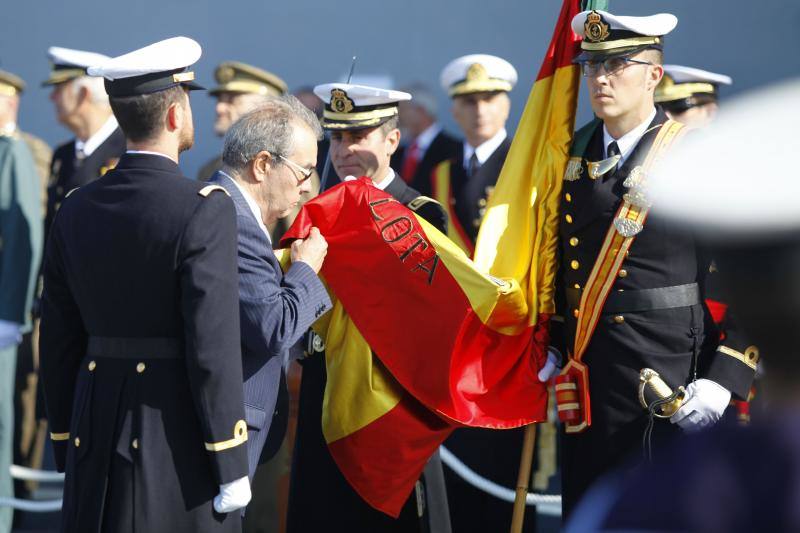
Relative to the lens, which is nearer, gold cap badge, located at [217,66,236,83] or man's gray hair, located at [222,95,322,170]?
man's gray hair, located at [222,95,322,170]

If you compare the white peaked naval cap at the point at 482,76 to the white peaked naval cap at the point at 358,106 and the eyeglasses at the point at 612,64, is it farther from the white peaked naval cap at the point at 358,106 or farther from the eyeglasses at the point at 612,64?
the eyeglasses at the point at 612,64

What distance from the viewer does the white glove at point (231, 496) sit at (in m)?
2.88

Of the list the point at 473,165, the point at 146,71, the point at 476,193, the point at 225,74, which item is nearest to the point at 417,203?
the point at 146,71

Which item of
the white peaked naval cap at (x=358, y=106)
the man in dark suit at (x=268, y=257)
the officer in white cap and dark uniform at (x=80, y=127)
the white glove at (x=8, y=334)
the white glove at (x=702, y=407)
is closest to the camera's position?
the man in dark suit at (x=268, y=257)

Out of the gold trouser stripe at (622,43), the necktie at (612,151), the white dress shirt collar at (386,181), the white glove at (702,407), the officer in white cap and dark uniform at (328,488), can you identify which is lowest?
the officer in white cap and dark uniform at (328,488)

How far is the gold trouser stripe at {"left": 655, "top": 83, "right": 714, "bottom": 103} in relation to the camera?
5566mm

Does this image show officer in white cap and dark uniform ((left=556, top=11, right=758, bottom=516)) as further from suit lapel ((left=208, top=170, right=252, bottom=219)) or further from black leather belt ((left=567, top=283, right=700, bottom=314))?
suit lapel ((left=208, top=170, right=252, bottom=219))

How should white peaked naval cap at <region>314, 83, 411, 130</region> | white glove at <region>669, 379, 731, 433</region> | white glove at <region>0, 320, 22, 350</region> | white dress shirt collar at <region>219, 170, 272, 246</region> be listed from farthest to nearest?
white glove at <region>0, 320, 22, 350</region> → white peaked naval cap at <region>314, 83, 411, 130</region> → white glove at <region>669, 379, 731, 433</region> → white dress shirt collar at <region>219, 170, 272, 246</region>

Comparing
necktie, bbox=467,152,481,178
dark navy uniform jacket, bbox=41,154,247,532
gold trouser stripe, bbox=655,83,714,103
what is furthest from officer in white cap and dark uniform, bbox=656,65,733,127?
dark navy uniform jacket, bbox=41,154,247,532

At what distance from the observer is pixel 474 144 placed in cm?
612

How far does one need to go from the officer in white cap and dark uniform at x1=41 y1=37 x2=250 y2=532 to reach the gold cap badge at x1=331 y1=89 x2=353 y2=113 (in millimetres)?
1453

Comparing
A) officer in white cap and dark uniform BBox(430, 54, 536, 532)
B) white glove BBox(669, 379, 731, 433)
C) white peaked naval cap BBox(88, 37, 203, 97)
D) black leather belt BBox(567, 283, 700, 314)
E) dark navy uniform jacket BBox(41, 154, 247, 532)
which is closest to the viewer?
dark navy uniform jacket BBox(41, 154, 247, 532)

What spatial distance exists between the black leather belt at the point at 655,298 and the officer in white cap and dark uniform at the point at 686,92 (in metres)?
2.12

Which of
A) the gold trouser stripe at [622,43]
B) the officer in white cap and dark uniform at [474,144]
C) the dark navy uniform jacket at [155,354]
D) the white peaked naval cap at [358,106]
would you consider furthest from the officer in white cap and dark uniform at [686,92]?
the dark navy uniform jacket at [155,354]
